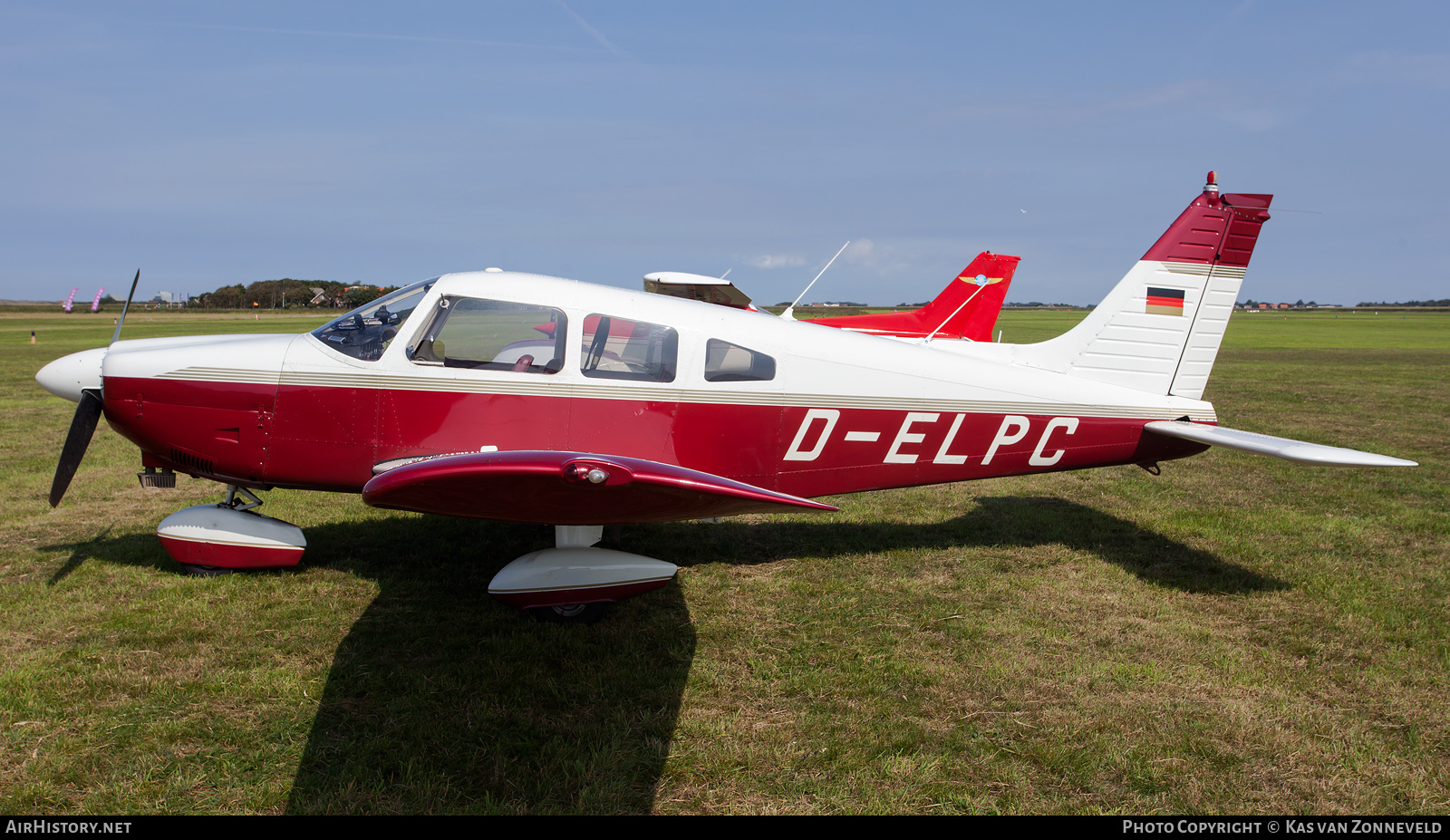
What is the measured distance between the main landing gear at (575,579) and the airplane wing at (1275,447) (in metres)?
3.58

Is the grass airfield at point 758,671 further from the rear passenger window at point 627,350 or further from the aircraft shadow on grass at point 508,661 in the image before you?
the rear passenger window at point 627,350

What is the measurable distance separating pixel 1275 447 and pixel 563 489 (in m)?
4.16

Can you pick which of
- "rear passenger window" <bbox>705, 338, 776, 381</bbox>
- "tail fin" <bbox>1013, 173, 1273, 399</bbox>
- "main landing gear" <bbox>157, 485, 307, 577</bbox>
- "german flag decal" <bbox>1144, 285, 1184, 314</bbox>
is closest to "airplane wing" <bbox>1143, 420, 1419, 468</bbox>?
"tail fin" <bbox>1013, 173, 1273, 399</bbox>

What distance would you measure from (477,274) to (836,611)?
305 cm

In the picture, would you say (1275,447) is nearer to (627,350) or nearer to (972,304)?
(627,350)

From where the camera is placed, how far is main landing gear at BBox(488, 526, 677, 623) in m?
4.37

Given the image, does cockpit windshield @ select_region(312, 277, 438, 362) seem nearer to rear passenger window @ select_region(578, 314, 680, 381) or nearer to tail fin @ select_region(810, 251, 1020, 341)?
rear passenger window @ select_region(578, 314, 680, 381)

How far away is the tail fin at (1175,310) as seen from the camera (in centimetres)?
564

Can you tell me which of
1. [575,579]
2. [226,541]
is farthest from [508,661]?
[226,541]

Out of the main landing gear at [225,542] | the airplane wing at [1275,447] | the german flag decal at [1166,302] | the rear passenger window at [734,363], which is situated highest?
the german flag decal at [1166,302]

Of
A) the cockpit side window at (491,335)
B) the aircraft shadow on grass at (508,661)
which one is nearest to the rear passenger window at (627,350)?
the cockpit side window at (491,335)

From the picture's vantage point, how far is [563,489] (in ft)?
10.7

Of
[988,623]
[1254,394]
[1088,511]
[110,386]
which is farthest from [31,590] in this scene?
[1254,394]

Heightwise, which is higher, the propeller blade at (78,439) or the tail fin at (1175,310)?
the tail fin at (1175,310)
